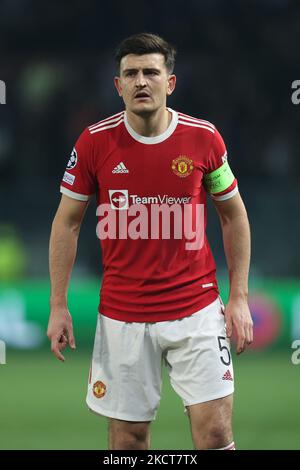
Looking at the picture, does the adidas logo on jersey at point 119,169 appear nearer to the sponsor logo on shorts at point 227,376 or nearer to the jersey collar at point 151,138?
the jersey collar at point 151,138

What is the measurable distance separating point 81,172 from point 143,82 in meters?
0.46

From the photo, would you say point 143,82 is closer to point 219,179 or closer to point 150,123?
point 150,123

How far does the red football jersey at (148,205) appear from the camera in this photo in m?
4.55

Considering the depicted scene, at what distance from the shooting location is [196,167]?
456 centimetres

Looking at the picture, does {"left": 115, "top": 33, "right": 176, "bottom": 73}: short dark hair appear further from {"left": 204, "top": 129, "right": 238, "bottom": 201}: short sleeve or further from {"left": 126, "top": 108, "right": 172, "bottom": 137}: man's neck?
{"left": 204, "top": 129, "right": 238, "bottom": 201}: short sleeve

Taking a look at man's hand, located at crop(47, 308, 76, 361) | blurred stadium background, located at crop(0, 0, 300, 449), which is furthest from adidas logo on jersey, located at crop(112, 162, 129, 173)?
blurred stadium background, located at crop(0, 0, 300, 449)

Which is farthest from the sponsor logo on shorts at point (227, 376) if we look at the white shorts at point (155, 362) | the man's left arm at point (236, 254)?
the man's left arm at point (236, 254)

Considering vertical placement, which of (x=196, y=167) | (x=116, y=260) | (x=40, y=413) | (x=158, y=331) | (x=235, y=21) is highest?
(x=235, y=21)

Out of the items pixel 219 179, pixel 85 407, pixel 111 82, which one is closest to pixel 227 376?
pixel 219 179

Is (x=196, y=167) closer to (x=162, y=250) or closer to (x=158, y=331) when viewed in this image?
(x=162, y=250)

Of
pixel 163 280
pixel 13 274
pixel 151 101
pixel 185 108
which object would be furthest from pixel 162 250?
pixel 185 108

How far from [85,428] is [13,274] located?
4.25 m

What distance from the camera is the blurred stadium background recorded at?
975 centimetres

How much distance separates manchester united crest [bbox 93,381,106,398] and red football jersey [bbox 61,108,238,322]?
11.6 inches
